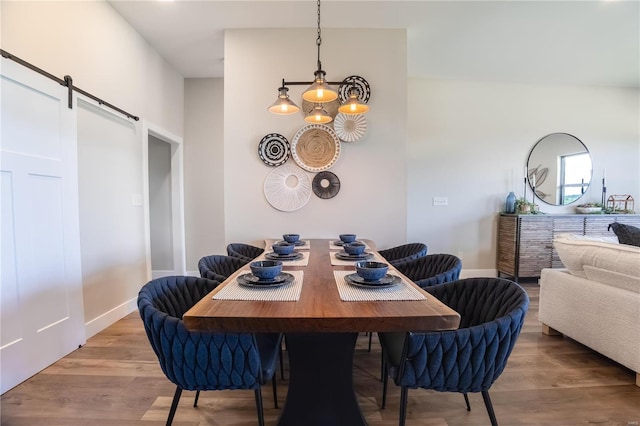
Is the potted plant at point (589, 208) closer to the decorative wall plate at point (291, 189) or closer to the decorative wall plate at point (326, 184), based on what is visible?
the decorative wall plate at point (326, 184)

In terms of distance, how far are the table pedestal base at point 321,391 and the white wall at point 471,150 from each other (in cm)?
316

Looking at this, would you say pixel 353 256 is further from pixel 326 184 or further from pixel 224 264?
pixel 326 184

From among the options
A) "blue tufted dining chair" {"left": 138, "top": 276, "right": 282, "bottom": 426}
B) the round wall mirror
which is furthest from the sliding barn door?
the round wall mirror

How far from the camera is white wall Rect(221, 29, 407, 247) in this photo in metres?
2.97

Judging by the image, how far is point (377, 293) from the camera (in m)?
1.21

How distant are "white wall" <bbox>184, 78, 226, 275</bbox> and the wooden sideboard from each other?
153 inches

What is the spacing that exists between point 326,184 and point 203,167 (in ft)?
6.85

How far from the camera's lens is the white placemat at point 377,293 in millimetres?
1146

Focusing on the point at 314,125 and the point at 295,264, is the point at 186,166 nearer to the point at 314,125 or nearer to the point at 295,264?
the point at 314,125

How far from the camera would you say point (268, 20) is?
Result: 283 centimetres

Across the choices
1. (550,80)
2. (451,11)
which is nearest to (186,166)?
(451,11)

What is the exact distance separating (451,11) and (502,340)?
2.79 meters

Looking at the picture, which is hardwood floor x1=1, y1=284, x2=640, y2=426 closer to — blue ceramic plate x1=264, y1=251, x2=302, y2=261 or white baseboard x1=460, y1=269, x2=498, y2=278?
blue ceramic plate x1=264, y1=251, x2=302, y2=261

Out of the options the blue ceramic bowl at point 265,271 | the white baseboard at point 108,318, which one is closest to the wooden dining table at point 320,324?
the blue ceramic bowl at point 265,271
